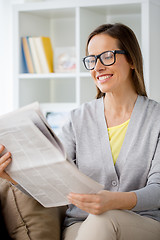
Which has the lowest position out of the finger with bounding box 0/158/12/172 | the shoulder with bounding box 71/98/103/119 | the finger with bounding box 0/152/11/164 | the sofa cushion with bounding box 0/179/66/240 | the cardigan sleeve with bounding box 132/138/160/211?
the sofa cushion with bounding box 0/179/66/240

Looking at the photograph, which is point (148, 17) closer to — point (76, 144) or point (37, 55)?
point (37, 55)

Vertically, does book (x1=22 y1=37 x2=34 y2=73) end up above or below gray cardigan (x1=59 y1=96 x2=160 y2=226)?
above

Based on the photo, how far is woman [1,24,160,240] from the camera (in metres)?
1.50

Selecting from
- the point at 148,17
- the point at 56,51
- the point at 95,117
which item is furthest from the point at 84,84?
the point at 95,117

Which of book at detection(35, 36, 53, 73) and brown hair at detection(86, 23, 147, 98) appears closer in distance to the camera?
brown hair at detection(86, 23, 147, 98)

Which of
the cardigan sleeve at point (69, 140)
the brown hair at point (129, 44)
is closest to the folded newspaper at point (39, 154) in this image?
the cardigan sleeve at point (69, 140)

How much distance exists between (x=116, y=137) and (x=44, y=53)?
142cm

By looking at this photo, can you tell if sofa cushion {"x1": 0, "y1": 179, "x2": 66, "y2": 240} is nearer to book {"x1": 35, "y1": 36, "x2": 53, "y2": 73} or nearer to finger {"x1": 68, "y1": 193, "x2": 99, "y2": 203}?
finger {"x1": 68, "y1": 193, "x2": 99, "y2": 203}

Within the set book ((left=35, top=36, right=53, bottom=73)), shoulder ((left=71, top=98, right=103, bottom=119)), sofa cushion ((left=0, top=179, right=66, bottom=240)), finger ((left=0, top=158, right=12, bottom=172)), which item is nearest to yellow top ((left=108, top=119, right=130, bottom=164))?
shoulder ((left=71, top=98, right=103, bottom=119))

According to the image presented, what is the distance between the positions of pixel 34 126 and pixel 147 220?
553 mm

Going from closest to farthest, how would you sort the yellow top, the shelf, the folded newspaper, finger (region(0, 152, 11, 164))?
the folded newspaper, finger (region(0, 152, 11, 164)), the yellow top, the shelf

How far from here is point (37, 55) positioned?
9.41ft

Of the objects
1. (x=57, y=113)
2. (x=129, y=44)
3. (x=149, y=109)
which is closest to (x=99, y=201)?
(x=149, y=109)

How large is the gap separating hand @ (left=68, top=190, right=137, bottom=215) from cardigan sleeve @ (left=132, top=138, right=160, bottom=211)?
0.07 m
